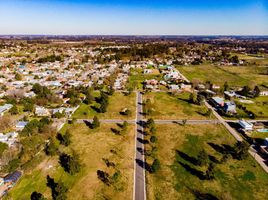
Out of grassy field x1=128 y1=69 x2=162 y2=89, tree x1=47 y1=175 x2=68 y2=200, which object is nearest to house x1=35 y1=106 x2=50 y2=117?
tree x1=47 y1=175 x2=68 y2=200

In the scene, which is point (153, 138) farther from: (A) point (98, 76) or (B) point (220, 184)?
(A) point (98, 76)

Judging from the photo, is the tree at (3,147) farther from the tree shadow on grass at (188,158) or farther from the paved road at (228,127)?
the paved road at (228,127)

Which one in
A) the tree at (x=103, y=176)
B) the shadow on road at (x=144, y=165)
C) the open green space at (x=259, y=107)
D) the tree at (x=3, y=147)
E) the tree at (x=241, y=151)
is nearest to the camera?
the tree at (x=103, y=176)

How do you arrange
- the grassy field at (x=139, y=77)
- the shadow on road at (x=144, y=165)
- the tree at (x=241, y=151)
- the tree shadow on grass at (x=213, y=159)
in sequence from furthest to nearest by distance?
1. the grassy field at (x=139, y=77)
2. the tree at (x=241, y=151)
3. the tree shadow on grass at (x=213, y=159)
4. the shadow on road at (x=144, y=165)

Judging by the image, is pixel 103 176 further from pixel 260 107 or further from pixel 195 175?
pixel 260 107

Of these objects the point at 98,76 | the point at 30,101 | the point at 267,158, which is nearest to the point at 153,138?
the point at 267,158

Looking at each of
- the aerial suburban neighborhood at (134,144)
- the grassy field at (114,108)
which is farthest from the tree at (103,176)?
the grassy field at (114,108)

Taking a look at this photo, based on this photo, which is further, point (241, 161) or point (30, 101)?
point (30, 101)

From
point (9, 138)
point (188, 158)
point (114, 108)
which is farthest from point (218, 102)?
point (9, 138)
